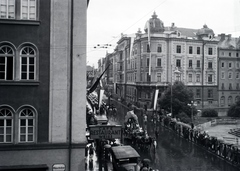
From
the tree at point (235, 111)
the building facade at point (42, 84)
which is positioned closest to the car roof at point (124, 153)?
the building facade at point (42, 84)

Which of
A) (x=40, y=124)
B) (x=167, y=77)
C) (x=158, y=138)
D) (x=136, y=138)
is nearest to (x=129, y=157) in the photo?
(x=40, y=124)

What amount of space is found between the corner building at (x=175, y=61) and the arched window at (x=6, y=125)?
4769cm

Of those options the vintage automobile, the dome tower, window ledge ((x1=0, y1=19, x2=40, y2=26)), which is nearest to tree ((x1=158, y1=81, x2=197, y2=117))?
the dome tower

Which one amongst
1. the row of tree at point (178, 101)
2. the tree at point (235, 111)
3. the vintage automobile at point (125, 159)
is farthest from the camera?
the tree at point (235, 111)

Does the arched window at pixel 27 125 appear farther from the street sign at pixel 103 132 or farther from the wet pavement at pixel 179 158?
the wet pavement at pixel 179 158

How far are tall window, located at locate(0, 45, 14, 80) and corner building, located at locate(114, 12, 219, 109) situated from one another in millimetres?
47473

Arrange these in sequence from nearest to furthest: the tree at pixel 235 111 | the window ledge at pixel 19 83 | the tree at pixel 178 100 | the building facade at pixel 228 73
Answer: the window ledge at pixel 19 83 < the tree at pixel 178 100 < the tree at pixel 235 111 < the building facade at pixel 228 73

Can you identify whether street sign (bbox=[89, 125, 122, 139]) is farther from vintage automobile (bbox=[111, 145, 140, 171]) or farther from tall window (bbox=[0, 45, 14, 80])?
tall window (bbox=[0, 45, 14, 80])

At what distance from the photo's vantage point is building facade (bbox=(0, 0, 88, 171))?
14711 millimetres

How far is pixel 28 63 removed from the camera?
1505cm

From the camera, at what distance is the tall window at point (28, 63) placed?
15.0m

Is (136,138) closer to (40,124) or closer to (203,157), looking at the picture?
(203,157)

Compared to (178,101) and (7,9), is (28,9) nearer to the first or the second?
(7,9)

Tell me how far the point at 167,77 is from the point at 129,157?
46.5 meters
